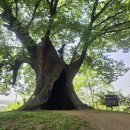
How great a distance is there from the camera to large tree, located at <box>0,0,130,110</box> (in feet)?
49.0

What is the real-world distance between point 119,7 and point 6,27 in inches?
282

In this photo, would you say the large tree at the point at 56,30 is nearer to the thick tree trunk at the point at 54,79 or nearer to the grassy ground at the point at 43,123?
the thick tree trunk at the point at 54,79

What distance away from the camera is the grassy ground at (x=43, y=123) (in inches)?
369

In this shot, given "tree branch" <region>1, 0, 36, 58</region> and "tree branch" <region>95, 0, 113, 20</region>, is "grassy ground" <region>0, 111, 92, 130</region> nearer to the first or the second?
"tree branch" <region>1, 0, 36, 58</region>

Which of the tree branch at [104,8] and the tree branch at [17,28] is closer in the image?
the tree branch at [17,28]

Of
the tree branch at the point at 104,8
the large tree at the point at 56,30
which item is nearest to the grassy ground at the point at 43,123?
the large tree at the point at 56,30

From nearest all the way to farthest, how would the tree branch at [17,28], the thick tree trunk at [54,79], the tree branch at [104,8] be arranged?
the tree branch at [17,28] < the thick tree trunk at [54,79] < the tree branch at [104,8]

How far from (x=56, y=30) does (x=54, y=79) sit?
304cm

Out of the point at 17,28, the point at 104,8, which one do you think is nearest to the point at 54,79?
the point at 17,28

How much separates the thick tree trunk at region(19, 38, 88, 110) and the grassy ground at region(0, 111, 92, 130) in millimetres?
5200

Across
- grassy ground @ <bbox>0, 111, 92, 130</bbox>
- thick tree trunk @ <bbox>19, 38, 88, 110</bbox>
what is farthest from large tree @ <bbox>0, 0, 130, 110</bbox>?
grassy ground @ <bbox>0, 111, 92, 130</bbox>

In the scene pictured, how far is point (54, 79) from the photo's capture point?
A: 54.2ft

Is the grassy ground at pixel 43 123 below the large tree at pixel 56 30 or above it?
below

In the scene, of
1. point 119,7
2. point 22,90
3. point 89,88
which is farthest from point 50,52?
point 89,88
